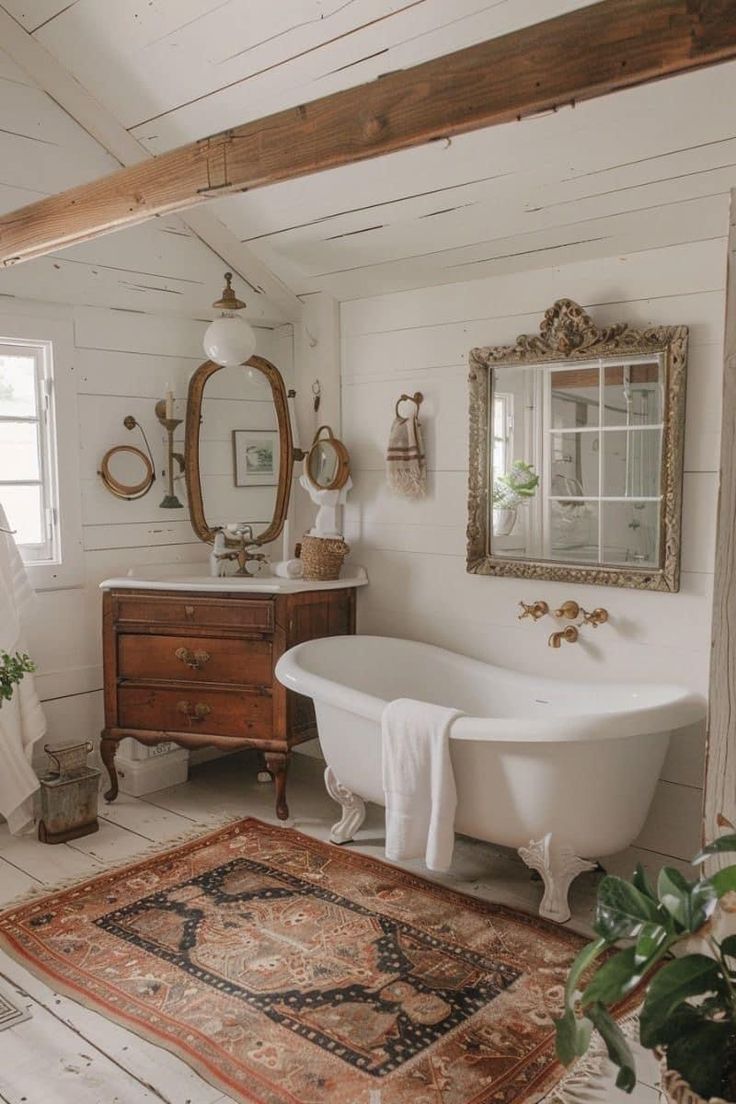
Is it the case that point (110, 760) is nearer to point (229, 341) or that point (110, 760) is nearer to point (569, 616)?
point (229, 341)

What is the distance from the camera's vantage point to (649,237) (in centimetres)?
282

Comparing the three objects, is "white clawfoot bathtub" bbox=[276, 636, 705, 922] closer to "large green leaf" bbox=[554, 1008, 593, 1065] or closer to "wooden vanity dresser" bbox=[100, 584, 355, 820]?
"wooden vanity dresser" bbox=[100, 584, 355, 820]

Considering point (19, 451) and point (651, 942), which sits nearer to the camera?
point (651, 942)

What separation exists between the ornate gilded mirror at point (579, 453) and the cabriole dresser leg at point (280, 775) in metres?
1.01

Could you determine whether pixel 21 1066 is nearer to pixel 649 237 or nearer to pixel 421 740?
pixel 421 740

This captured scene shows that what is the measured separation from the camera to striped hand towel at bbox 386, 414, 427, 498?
354 centimetres

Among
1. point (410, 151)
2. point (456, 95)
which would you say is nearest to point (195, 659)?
point (410, 151)

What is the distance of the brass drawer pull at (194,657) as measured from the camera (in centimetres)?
349

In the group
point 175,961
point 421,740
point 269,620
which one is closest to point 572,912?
point 421,740

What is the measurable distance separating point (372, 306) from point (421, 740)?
6.14ft

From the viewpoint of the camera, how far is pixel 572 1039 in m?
1.24

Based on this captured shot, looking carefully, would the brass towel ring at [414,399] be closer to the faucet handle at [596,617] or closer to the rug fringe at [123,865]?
the faucet handle at [596,617]

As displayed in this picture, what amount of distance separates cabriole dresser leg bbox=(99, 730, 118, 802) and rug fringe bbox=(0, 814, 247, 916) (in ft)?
0.63

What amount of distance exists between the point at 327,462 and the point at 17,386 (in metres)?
1.24
